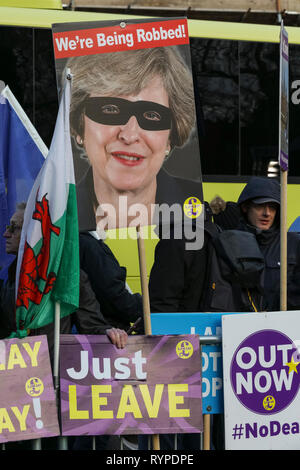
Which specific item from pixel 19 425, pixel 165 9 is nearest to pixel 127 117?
pixel 19 425

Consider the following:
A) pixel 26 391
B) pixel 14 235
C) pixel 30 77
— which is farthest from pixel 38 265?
pixel 30 77

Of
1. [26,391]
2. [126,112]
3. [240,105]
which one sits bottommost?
[26,391]

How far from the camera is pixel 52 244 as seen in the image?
542cm

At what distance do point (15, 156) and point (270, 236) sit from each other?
1845 mm

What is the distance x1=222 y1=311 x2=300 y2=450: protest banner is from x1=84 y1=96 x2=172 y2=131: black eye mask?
1.42 meters

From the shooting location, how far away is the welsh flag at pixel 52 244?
5.41 metres

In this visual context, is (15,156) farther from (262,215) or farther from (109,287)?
(262,215)

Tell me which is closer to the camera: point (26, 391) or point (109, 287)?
point (26, 391)

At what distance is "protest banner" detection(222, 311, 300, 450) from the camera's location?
18.0 feet

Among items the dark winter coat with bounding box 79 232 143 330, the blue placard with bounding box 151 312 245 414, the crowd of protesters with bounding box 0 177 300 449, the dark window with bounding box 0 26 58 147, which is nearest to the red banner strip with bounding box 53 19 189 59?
the crowd of protesters with bounding box 0 177 300 449

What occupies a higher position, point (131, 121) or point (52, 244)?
point (131, 121)

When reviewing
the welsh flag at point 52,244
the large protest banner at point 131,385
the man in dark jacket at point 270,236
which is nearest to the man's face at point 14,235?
the welsh flag at point 52,244

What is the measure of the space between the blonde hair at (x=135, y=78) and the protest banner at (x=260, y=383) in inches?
55.4

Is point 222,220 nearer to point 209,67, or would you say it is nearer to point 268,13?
point 209,67
